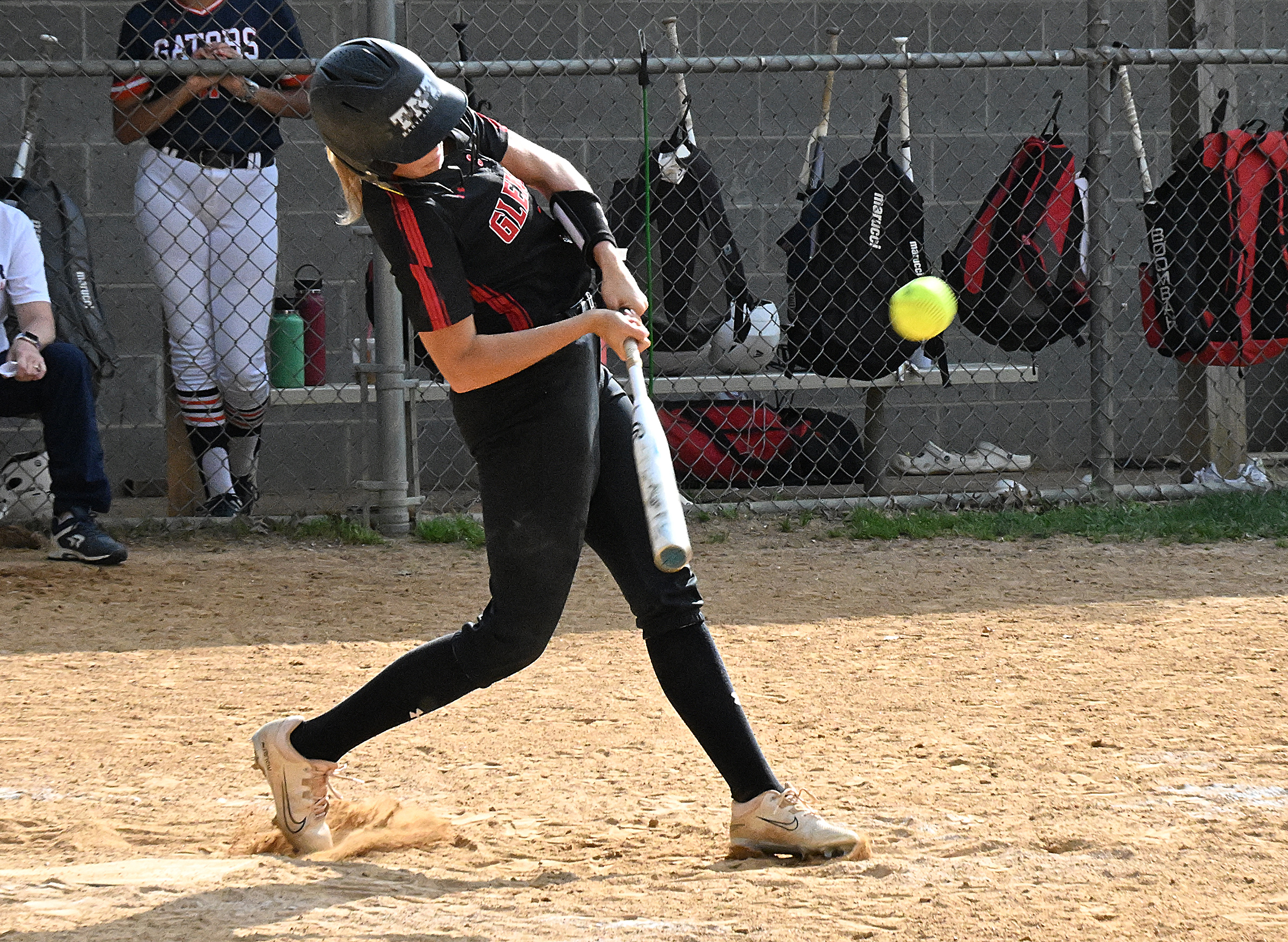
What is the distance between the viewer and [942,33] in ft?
25.3

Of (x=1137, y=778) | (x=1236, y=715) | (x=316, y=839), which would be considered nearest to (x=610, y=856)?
(x=316, y=839)

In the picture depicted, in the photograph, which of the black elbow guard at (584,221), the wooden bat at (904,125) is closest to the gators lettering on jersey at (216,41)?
the wooden bat at (904,125)

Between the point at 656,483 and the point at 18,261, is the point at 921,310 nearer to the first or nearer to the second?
the point at 656,483

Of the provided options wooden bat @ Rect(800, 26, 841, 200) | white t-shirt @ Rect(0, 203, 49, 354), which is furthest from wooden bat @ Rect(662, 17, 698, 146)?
white t-shirt @ Rect(0, 203, 49, 354)

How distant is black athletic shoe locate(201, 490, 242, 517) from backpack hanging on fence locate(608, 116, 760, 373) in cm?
201

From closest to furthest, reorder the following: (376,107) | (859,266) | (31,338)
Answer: (376,107) < (31,338) < (859,266)

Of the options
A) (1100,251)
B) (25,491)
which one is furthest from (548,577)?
(1100,251)

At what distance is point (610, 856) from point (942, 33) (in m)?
6.35

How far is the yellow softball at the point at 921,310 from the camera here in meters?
5.25

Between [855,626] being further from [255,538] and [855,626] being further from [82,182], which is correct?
[82,182]

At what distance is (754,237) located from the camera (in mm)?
7652

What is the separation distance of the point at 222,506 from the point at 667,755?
3325 mm

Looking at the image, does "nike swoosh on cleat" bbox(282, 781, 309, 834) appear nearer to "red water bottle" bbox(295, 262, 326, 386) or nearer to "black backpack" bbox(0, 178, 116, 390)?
"black backpack" bbox(0, 178, 116, 390)

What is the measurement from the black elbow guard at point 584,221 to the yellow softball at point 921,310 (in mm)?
2756
